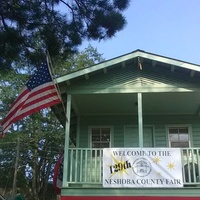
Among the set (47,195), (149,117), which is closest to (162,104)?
(149,117)

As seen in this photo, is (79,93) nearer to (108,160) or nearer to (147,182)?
(108,160)

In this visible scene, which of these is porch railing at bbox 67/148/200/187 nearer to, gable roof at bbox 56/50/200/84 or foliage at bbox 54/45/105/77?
gable roof at bbox 56/50/200/84

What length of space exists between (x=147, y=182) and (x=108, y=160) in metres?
1.18

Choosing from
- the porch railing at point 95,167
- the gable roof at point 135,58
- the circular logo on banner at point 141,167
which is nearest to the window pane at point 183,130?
the porch railing at point 95,167

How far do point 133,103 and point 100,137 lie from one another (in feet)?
6.14

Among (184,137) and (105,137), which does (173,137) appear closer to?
(184,137)

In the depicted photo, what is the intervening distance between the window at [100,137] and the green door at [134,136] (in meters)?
0.65

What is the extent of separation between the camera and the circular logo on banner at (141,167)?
9.13 metres

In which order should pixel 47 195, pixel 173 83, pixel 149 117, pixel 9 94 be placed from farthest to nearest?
1. pixel 47 195
2. pixel 9 94
3. pixel 149 117
4. pixel 173 83

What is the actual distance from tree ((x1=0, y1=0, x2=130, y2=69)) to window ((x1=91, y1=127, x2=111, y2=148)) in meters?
4.24

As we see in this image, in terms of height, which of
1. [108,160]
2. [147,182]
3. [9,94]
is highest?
[9,94]

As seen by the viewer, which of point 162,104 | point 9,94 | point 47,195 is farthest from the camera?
point 47,195

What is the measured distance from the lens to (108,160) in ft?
30.7

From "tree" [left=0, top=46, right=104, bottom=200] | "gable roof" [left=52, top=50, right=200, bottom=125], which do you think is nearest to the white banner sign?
"gable roof" [left=52, top=50, right=200, bottom=125]
